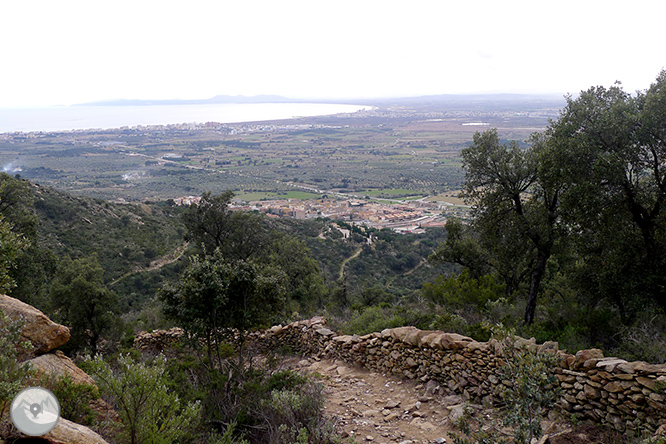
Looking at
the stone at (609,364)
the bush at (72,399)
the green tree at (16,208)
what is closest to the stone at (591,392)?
the stone at (609,364)

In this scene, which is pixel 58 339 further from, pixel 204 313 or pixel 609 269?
pixel 609 269

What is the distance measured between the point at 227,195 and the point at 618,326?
14281 millimetres

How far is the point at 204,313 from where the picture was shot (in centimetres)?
742

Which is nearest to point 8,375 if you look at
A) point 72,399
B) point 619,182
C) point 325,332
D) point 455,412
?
point 72,399

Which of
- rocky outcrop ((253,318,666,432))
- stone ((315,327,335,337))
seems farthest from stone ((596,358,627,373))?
stone ((315,327,335,337))

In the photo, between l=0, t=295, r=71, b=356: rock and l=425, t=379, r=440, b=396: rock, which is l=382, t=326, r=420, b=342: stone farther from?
l=0, t=295, r=71, b=356: rock

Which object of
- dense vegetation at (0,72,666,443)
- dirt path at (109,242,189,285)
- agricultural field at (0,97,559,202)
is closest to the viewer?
dense vegetation at (0,72,666,443)

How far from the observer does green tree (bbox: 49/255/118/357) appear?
39.1 feet

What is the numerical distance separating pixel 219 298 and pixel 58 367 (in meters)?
2.67

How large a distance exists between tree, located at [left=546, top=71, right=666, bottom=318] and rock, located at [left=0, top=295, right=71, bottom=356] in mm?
10583

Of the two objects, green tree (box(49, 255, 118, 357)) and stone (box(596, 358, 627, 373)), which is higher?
stone (box(596, 358, 627, 373))

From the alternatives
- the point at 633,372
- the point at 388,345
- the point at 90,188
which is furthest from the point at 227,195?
the point at 90,188

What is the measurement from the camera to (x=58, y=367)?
231 inches

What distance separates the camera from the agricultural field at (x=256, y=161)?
69.8 m
